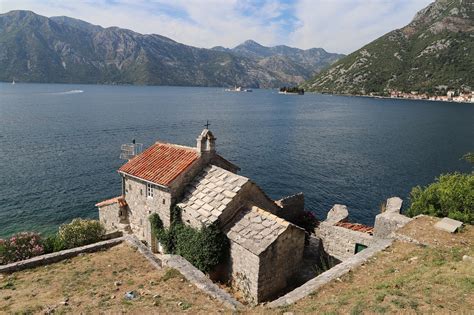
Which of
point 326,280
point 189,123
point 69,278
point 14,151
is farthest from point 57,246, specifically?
point 189,123

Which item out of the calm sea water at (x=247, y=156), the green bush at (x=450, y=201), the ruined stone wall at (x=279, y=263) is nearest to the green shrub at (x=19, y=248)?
the ruined stone wall at (x=279, y=263)

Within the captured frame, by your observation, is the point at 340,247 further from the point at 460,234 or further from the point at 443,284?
the point at 443,284

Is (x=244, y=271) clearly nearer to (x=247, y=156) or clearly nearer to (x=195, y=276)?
(x=195, y=276)

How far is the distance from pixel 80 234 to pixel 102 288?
9711 mm

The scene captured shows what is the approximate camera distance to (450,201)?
80.0 feet

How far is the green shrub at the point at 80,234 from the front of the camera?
23.9m

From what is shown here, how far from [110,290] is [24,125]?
292ft

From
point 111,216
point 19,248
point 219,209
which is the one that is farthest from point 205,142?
point 19,248

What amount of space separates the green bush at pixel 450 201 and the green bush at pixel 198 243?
50.9 feet

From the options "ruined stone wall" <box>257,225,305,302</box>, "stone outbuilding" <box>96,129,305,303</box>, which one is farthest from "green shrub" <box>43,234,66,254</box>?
"ruined stone wall" <box>257,225,305,302</box>

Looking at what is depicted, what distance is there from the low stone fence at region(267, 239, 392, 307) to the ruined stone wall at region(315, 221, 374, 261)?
13.4 ft

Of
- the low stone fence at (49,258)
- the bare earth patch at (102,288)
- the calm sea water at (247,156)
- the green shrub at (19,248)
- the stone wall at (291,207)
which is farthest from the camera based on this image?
the calm sea water at (247,156)

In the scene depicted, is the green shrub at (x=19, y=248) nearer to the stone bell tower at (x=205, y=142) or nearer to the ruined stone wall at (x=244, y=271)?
the stone bell tower at (x=205, y=142)

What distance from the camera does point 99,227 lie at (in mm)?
25359
